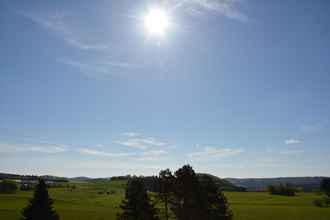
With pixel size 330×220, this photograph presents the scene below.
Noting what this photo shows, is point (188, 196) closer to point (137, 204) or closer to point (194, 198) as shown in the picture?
point (194, 198)

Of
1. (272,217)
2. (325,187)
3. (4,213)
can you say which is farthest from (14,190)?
(325,187)

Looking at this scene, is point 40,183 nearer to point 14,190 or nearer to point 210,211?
point 210,211

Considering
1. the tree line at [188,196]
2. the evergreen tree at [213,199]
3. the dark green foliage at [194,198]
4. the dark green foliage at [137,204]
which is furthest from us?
the evergreen tree at [213,199]

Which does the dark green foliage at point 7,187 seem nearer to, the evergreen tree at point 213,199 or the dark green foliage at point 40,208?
the dark green foliage at point 40,208

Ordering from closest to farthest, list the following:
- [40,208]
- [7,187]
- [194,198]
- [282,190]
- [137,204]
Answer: [40,208] → [137,204] → [194,198] → [7,187] → [282,190]

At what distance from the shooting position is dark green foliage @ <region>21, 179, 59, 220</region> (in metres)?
31.7

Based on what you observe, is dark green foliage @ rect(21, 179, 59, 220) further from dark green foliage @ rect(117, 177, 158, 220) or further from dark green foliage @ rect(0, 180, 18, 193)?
dark green foliage @ rect(0, 180, 18, 193)

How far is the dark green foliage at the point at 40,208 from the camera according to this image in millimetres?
31688

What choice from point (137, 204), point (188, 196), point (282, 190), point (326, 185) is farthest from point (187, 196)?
point (282, 190)

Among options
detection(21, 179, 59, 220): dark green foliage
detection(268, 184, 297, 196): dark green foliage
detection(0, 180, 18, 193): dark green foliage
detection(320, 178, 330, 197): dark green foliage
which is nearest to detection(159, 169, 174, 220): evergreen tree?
detection(21, 179, 59, 220): dark green foliage

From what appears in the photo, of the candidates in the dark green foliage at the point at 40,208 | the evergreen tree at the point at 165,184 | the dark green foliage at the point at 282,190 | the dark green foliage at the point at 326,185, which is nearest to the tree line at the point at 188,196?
the evergreen tree at the point at 165,184

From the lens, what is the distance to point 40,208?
32.0 metres

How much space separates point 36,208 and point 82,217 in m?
43.4

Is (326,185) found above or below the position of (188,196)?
above
